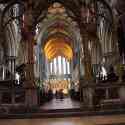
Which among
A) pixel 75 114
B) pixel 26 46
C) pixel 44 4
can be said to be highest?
pixel 44 4

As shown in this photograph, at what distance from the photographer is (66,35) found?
158 feet

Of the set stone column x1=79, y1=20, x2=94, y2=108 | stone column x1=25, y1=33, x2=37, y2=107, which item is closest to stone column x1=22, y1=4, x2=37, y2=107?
stone column x1=25, y1=33, x2=37, y2=107

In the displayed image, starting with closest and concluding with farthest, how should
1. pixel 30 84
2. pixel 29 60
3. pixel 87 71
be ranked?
pixel 30 84
pixel 87 71
pixel 29 60

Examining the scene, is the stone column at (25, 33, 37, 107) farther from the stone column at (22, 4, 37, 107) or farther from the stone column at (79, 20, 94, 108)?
the stone column at (79, 20, 94, 108)

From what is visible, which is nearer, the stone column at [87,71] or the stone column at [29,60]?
the stone column at [87,71]

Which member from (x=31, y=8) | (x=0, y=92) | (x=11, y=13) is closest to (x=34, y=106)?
(x=0, y=92)

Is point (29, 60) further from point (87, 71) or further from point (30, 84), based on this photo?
point (87, 71)

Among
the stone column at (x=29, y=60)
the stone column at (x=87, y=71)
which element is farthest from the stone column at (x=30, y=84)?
the stone column at (x=87, y=71)

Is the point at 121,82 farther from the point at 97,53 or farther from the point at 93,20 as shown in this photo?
the point at 97,53

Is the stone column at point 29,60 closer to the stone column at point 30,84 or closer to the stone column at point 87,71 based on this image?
the stone column at point 30,84

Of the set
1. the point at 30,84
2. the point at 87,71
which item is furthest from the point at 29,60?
the point at 87,71

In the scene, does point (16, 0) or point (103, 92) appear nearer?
point (103, 92)

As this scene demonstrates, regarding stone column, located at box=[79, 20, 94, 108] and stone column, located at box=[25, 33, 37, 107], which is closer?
stone column, located at box=[79, 20, 94, 108]

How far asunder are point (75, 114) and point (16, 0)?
9.83 m
